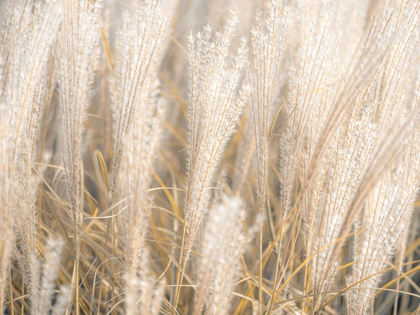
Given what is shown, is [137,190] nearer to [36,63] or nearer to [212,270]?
[212,270]

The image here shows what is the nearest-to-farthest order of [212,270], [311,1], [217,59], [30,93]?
[212,270]
[30,93]
[217,59]
[311,1]

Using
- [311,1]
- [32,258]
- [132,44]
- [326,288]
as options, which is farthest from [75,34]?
[326,288]

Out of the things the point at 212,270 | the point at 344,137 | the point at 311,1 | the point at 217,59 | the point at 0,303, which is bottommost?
the point at 0,303

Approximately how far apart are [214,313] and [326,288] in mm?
297

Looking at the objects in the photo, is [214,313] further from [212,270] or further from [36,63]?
[36,63]

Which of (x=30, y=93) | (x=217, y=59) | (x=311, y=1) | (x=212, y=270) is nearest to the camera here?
(x=212, y=270)

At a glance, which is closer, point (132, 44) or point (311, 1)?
point (132, 44)

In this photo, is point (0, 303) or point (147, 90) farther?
point (147, 90)

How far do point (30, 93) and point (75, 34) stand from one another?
0.55 ft

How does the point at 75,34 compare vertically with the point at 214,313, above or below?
above

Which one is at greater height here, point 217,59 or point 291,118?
point 217,59

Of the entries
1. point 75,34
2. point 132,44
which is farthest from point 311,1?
point 75,34

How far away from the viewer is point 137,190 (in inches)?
32.4

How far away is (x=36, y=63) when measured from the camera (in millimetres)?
844
